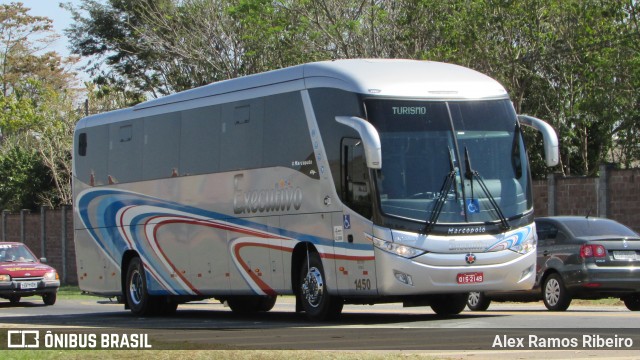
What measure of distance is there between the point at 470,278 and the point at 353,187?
2052mm

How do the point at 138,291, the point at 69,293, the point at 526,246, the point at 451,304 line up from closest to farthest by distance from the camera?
the point at 526,246, the point at 451,304, the point at 138,291, the point at 69,293

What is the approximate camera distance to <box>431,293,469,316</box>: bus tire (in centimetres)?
1908

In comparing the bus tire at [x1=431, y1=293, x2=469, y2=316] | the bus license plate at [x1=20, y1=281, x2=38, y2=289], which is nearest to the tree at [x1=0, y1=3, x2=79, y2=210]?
the bus license plate at [x1=20, y1=281, x2=38, y2=289]

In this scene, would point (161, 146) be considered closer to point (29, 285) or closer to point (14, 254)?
point (29, 285)

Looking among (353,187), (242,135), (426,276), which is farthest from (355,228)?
(242,135)

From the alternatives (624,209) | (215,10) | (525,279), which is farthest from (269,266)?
(215,10)

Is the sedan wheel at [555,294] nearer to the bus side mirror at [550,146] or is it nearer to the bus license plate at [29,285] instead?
the bus side mirror at [550,146]

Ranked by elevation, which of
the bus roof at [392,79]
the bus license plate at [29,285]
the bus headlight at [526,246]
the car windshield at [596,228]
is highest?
the bus roof at [392,79]

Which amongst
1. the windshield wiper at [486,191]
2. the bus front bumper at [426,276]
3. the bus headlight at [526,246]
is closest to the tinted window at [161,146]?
the bus front bumper at [426,276]

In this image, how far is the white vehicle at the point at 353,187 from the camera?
56.0 feet

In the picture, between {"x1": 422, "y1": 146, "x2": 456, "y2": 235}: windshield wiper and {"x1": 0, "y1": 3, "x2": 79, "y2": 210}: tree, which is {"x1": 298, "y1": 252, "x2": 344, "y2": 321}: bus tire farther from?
{"x1": 0, "y1": 3, "x2": 79, "y2": 210}: tree

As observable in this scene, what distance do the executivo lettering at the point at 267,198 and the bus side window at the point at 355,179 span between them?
130 cm

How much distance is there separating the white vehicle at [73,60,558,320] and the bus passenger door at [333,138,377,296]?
0.02 meters

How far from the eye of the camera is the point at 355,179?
17.4 meters
